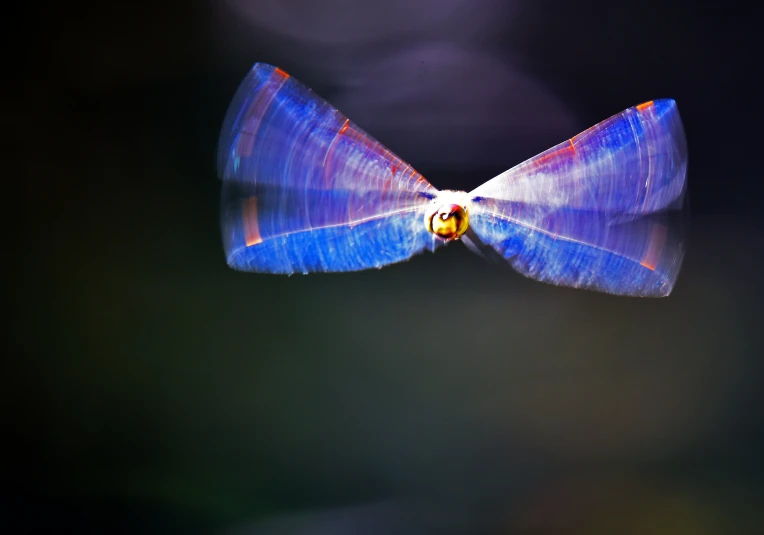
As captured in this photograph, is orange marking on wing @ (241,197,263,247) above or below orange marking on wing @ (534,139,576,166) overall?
below

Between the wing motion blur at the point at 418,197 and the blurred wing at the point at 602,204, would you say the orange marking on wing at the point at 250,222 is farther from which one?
the blurred wing at the point at 602,204

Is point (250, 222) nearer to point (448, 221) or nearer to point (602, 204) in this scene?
point (448, 221)

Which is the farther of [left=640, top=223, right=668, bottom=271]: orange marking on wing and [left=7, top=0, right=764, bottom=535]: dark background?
[left=7, top=0, right=764, bottom=535]: dark background

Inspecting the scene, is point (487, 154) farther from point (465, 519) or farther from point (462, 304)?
point (465, 519)

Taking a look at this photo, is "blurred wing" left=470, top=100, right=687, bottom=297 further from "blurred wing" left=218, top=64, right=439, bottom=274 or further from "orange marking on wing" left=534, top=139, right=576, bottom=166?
"blurred wing" left=218, top=64, right=439, bottom=274

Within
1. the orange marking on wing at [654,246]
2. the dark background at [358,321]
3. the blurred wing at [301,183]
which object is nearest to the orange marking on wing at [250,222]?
the blurred wing at [301,183]

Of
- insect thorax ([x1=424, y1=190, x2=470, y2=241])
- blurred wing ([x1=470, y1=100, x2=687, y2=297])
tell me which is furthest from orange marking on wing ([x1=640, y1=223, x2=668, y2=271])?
insect thorax ([x1=424, y1=190, x2=470, y2=241])

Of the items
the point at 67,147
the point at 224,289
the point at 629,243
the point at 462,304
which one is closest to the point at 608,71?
the point at 629,243
